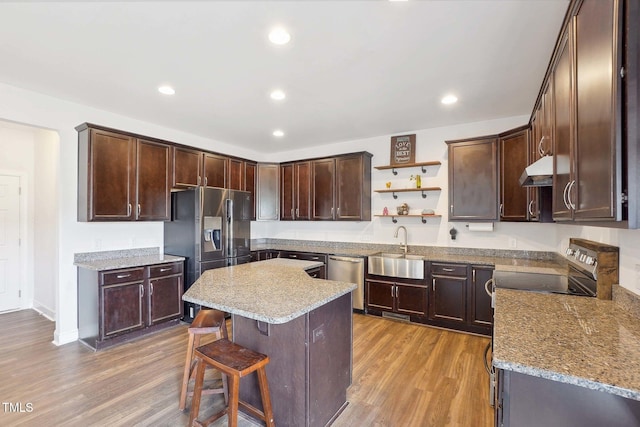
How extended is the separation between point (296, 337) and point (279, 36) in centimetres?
207

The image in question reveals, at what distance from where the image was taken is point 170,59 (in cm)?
247

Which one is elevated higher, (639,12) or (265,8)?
(265,8)

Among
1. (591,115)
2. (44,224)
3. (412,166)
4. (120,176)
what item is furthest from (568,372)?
(44,224)

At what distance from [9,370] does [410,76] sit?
4.59m

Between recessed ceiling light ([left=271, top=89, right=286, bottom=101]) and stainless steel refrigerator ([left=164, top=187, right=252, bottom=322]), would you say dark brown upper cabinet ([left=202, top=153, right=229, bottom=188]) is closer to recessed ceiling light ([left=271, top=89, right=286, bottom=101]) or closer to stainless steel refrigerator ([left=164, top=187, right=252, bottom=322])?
stainless steel refrigerator ([left=164, top=187, right=252, bottom=322])

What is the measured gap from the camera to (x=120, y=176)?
360cm

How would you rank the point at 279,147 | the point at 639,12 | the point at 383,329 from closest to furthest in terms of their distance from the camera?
the point at 639,12 → the point at 383,329 → the point at 279,147

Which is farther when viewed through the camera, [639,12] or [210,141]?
[210,141]

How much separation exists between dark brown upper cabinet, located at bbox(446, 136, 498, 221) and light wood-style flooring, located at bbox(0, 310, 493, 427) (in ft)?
4.96

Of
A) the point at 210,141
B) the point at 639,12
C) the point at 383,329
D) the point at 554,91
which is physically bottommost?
the point at 383,329

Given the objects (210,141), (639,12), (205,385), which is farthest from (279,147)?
(639,12)

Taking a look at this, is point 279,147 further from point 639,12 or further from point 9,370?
point 639,12

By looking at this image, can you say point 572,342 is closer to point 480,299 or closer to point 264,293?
point 264,293

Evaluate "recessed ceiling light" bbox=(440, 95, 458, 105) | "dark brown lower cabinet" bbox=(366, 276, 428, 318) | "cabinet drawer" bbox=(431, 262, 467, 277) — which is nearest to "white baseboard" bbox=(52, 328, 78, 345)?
"dark brown lower cabinet" bbox=(366, 276, 428, 318)
